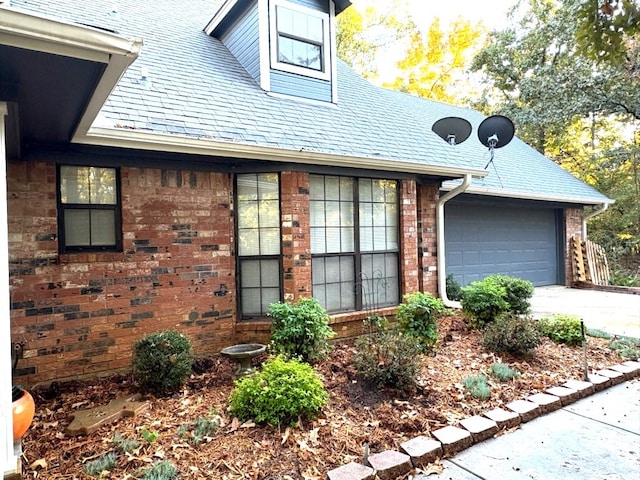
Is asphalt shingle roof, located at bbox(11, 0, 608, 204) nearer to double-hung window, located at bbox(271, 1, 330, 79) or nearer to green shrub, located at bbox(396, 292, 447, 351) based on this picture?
double-hung window, located at bbox(271, 1, 330, 79)

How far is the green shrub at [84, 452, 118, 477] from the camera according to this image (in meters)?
2.71

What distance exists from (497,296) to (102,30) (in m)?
5.67

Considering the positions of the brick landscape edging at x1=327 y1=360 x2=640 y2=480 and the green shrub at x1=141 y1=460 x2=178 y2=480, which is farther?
the brick landscape edging at x1=327 y1=360 x2=640 y2=480

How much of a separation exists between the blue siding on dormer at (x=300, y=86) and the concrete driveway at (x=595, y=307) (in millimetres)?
5413

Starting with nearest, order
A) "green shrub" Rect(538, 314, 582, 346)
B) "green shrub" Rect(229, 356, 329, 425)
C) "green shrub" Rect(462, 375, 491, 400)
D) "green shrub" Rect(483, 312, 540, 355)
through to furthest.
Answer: "green shrub" Rect(229, 356, 329, 425), "green shrub" Rect(462, 375, 491, 400), "green shrub" Rect(483, 312, 540, 355), "green shrub" Rect(538, 314, 582, 346)

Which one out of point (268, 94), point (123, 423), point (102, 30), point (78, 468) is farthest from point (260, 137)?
point (78, 468)

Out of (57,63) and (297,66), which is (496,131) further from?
(57,63)

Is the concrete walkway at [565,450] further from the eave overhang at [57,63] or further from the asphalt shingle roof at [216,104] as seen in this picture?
the asphalt shingle roof at [216,104]

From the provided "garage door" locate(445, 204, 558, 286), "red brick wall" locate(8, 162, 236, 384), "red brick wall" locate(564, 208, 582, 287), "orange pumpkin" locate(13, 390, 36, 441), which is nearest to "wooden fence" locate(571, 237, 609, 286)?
"red brick wall" locate(564, 208, 582, 287)

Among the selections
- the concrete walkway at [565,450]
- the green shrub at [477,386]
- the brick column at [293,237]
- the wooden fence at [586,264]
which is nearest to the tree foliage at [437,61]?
the wooden fence at [586,264]

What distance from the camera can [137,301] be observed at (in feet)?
15.6

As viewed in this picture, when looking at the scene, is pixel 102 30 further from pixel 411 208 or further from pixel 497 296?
pixel 497 296

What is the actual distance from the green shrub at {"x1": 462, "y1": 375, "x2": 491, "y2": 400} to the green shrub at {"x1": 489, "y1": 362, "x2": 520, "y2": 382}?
0.57 feet

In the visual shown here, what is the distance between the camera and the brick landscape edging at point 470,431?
107 inches
